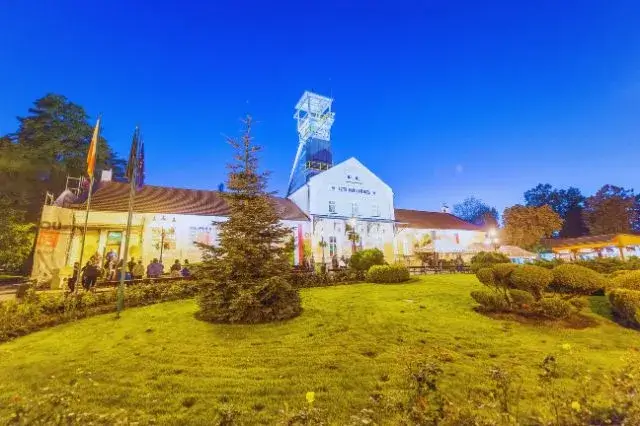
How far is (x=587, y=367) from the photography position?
583 cm

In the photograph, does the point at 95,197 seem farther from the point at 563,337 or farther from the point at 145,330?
the point at 563,337

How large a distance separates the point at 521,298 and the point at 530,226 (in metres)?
31.7

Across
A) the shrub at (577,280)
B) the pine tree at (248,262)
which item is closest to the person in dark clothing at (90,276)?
the pine tree at (248,262)

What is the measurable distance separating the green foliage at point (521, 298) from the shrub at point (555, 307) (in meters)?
0.23

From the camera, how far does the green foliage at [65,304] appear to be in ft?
29.3

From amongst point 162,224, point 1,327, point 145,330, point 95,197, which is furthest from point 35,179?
point 145,330

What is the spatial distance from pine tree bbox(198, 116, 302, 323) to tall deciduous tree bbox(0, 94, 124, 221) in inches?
1103

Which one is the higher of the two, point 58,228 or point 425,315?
point 58,228

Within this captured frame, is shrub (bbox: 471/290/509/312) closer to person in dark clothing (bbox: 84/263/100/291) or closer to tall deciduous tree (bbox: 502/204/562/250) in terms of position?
person in dark clothing (bbox: 84/263/100/291)

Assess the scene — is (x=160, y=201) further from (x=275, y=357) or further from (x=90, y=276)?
(x=275, y=357)

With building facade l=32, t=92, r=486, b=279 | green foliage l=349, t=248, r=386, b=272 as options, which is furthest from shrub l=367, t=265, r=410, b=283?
building facade l=32, t=92, r=486, b=279

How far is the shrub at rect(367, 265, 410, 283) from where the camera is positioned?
1739 cm

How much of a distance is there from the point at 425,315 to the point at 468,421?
20.5 ft

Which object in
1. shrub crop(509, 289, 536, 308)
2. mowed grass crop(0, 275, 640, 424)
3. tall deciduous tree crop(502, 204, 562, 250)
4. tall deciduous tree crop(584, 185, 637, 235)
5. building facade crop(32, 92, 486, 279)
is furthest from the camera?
tall deciduous tree crop(584, 185, 637, 235)
